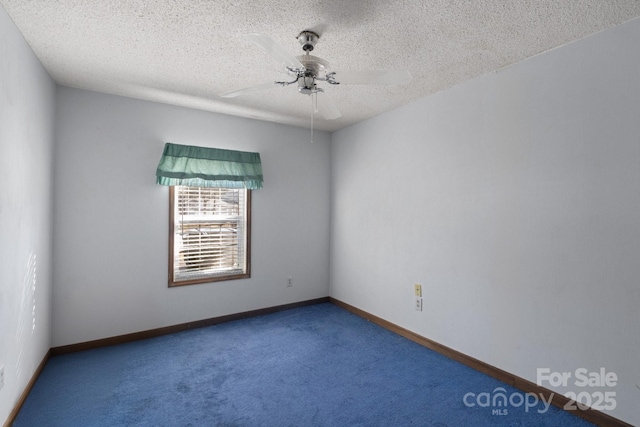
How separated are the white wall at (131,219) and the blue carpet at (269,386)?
364 mm

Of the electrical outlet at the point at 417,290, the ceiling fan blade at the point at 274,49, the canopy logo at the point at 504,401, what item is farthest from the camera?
the electrical outlet at the point at 417,290

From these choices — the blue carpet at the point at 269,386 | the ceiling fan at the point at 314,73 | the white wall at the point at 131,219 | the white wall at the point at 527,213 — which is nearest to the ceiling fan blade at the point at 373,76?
the ceiling fan at the point at 314,73

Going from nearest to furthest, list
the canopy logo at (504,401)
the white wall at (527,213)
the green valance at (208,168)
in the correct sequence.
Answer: the white wall at (527,213) → the canopy logo at (504,401) → the green valance at (208,168)

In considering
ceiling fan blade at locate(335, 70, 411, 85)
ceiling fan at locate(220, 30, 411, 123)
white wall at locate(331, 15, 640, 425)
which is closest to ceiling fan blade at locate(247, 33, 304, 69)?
ceiling fan at locate(220, 30, 411, 123)

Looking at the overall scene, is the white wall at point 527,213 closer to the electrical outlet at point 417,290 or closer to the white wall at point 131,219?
the electrical outlet at point 417,290

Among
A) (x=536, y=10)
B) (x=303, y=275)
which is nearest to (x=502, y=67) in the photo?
(x=536, y=10)

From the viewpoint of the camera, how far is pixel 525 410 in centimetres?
218

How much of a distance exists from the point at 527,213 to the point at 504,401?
1.36 m

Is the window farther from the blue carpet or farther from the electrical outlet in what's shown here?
the electrical outlet

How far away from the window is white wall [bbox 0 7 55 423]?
109 cm

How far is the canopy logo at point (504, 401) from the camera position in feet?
7.23

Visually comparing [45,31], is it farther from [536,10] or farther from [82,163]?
[536,10]

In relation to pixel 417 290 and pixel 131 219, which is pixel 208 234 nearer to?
pixel 131 219

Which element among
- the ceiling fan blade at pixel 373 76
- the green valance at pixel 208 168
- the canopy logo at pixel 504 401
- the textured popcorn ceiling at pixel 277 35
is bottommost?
the canopy logo at pixel 504 401
